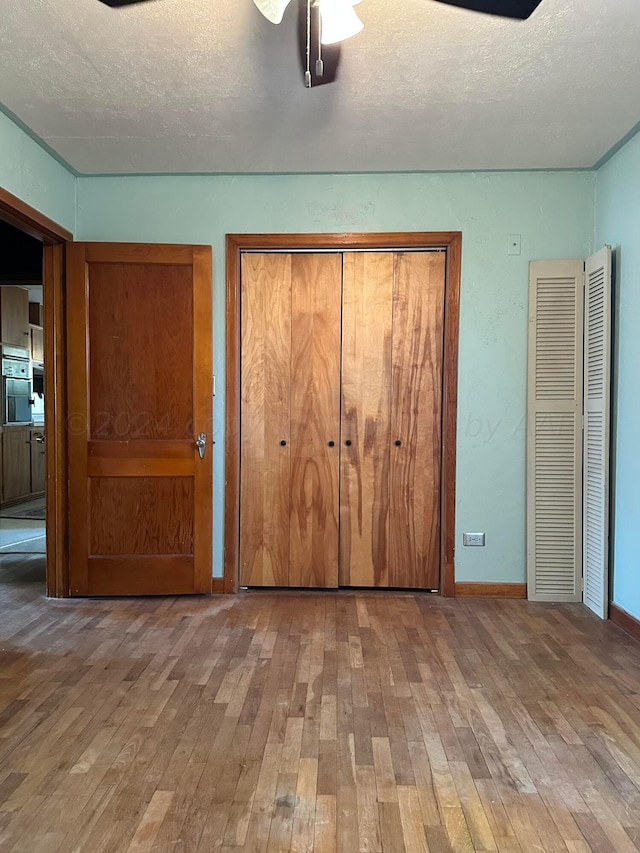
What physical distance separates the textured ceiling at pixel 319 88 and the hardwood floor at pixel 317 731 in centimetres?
250

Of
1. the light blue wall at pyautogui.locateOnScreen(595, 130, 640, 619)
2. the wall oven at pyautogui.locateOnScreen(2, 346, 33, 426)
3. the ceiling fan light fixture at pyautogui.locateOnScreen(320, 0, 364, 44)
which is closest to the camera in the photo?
the ceiling fan light fixture at pyautogui.locateOnScreen(320, 0, 364, 44)

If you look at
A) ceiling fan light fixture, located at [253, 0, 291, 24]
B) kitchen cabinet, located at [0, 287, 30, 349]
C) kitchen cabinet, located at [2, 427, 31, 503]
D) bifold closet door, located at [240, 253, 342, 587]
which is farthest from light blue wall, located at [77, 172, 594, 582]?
kitchen cabinet, located at [2, 427, 31, 503]

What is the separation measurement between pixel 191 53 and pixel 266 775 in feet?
8.50

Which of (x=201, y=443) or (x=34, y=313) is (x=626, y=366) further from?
(x=34, y=313)

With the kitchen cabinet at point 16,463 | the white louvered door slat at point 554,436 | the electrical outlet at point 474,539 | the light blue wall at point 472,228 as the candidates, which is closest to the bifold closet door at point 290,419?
the light blue wall at point 472,228

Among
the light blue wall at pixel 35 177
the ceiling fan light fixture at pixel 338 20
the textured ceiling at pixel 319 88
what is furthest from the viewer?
the light blue wall at pixel 35 177

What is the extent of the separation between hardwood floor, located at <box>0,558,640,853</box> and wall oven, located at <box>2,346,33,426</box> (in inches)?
166

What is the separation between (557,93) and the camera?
2480 millimetres

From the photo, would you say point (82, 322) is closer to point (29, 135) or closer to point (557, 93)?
point (29, 135)

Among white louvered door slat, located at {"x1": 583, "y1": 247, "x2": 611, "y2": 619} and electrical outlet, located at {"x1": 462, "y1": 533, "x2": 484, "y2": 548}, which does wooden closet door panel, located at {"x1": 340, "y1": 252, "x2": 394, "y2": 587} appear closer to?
electrical outlet, located at {"x1": 462, "y1": 533, "x2": 484, "y2": 548}

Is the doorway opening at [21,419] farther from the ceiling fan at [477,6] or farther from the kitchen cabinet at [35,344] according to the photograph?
the ceiling fan at [477,6]

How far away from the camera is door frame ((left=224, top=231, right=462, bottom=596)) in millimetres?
3406

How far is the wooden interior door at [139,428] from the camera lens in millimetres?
3357

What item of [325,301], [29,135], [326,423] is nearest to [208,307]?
[325,301]
